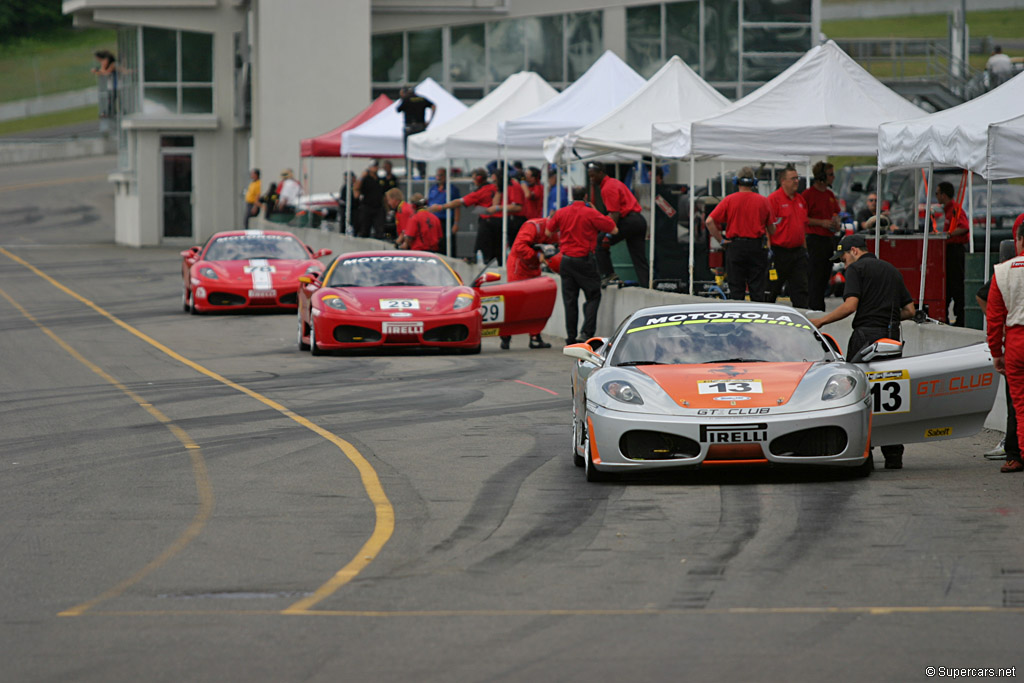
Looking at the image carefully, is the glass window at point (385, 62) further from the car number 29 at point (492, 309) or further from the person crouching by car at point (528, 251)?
the car number 29 at point (492, 309)

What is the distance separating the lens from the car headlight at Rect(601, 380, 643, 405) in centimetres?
963

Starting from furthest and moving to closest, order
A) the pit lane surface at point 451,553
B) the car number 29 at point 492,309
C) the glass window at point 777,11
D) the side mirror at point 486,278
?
the glass window at point 777,11, the side mirror at point 486,278, the car number 29 at point 492,309, the pit lane surface at point 451,553

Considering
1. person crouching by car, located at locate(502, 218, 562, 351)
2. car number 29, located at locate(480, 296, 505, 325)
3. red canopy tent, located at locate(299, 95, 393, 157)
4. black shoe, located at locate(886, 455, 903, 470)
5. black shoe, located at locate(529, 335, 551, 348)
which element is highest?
red canopy tent, located at locate(299, 95, 393, 157)

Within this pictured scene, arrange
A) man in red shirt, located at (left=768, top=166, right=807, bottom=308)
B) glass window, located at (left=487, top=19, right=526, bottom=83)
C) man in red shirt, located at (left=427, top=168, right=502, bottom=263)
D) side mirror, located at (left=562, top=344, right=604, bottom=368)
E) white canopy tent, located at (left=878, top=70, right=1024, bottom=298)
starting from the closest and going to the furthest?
1. side mirror, located at (left=562, top=344, right=604, bottom=368)
2. white canopy tent, located at (left=878, top=70, right=1024, bottom=298)
3. man in red shirt, located at (left=768, top=166, right=807, bottom=308)
4. man in red shirt, located at (left=427, top=168, right=502, bottom=263)
5. glass window, located at (left=487, top=19, right=526, bottom=83)

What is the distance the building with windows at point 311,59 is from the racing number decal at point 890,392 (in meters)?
34.7

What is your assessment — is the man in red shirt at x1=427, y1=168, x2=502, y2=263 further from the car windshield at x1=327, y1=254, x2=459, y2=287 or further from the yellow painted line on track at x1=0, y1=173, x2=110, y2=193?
the yellow painted line on track at x1=0, y1=173, x2=110, y2=193

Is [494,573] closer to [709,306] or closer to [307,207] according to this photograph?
[709,306]

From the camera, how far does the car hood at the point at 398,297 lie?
18.6m

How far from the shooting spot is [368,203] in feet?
107

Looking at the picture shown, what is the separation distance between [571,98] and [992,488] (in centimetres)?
1671

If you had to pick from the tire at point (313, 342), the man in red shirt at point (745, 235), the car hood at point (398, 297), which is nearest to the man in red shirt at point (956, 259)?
the man in red shirt at point (745, 235)

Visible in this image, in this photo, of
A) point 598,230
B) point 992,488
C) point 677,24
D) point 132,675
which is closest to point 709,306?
point 992,488

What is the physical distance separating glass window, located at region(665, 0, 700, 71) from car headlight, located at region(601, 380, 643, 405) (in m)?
35.6

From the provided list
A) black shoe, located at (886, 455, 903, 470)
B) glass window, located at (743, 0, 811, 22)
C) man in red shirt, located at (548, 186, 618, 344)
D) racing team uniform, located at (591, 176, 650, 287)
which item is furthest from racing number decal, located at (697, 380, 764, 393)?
glass window, located at (743, 0, 811, 22)
